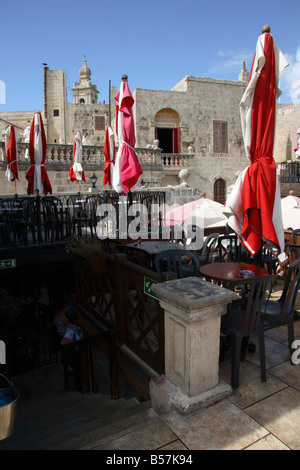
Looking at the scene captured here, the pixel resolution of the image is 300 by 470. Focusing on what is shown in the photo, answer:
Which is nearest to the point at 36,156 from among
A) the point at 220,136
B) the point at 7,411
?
the point at 7,411

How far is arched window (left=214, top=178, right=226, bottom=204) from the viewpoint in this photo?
2041cm

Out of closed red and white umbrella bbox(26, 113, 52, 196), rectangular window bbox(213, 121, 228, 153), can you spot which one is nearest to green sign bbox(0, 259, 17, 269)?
closed red and white umbrella bbox(26, 113, 52, 196)

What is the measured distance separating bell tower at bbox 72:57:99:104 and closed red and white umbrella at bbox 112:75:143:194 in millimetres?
28072

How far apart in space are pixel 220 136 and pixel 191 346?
19.6 m

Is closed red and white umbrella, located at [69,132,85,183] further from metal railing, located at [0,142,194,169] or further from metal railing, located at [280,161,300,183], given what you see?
metal railing, located at [280,161,300,183]

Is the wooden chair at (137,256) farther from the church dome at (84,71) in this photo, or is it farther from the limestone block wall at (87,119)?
the church dome at (84,71)

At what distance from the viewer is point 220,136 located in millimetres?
19984

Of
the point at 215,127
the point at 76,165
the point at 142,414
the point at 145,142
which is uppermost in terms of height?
the point at 215,127

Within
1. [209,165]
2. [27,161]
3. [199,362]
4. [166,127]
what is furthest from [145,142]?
[199,362]

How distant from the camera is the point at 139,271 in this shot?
10.2 ft

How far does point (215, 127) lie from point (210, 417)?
64.8 feet
